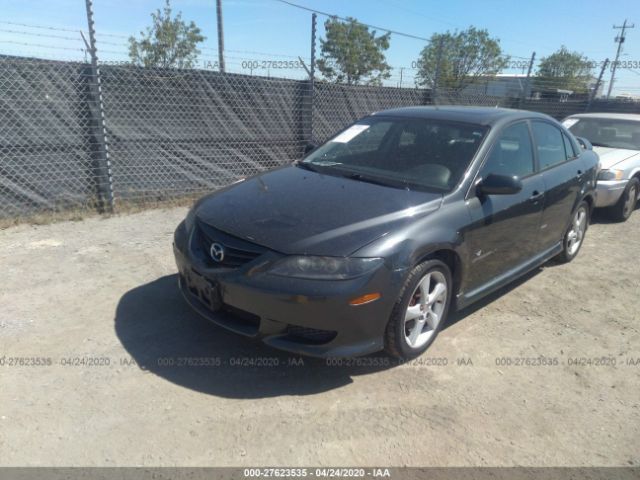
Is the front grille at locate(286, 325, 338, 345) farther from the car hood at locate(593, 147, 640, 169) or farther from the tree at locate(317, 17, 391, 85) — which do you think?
the tree at locate(317, 17, 391, 85)

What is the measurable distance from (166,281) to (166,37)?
16242mm

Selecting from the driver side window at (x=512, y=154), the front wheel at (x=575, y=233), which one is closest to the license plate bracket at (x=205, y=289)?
the driver side window at (x=512, y=154)


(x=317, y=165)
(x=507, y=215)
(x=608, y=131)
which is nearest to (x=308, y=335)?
(x=317, y=165)

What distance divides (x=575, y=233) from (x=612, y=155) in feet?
8.43

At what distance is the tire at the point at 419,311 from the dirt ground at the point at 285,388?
167 mm

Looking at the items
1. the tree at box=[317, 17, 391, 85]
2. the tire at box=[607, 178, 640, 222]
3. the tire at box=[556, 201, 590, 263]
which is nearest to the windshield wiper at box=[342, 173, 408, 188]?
the tire at box=[556, 201, 590, 263]

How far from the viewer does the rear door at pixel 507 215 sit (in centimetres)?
351

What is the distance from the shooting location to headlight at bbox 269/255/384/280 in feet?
8.91

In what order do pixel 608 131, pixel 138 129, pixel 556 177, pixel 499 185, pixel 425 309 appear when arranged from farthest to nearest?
pixel 608 131
pixel 138 129
pixel 556 177
pixel 499 185
pixel 425 309

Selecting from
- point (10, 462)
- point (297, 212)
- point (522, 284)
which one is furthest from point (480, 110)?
point (10, 462)

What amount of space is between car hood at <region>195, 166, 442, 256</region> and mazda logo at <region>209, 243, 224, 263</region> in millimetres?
112

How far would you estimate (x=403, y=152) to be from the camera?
12.8 feet

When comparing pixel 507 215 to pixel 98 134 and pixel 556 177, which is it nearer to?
pixel 556 177

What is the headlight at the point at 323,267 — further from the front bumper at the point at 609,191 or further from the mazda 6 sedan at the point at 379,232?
the front bumper at the point at 609,191
